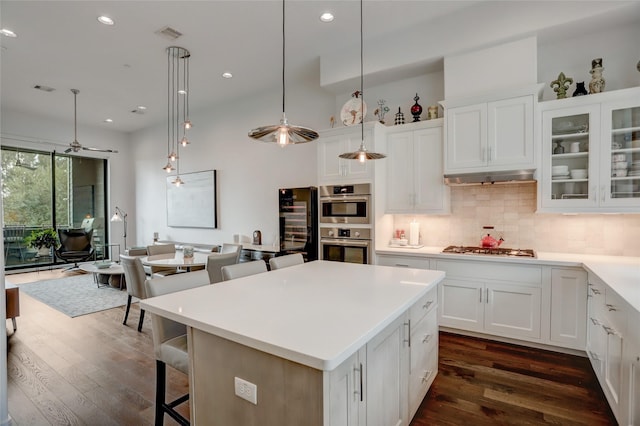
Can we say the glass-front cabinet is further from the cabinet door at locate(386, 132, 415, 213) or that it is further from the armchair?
the armchair

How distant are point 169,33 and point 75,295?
4253mm

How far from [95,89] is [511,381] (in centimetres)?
694

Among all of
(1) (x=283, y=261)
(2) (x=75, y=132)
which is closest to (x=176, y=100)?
(2) (x=75, y=132)

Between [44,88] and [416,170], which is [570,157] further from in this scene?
[44,88]

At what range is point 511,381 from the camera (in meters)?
2.51

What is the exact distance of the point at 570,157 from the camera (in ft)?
9.84

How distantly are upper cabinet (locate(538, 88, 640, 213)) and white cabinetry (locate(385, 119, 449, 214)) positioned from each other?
96cm

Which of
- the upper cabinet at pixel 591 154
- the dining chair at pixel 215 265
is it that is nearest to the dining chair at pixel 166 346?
the dining chair at pixel 215 265

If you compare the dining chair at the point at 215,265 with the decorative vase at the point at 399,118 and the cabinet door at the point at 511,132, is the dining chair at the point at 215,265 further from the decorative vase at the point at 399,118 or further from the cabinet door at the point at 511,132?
the cabinet door at the point at 511,132

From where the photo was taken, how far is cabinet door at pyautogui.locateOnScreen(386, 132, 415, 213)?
3.76 meters

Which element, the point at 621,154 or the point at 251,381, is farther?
the point at 621,154

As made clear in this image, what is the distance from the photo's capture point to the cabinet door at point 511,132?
9.94 ft

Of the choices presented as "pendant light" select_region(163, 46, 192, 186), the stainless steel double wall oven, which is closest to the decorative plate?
the stainless steel double wall oven

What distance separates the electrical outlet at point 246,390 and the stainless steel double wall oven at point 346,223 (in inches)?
100
